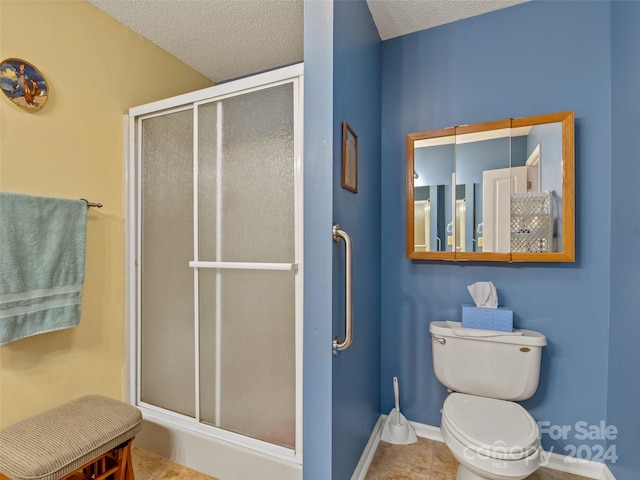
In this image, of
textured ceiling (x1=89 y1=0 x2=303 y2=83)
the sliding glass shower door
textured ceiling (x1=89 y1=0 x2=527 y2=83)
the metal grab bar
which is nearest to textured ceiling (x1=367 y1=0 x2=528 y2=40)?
textured ceiling (x1=89 y1=0 x2=527 y2=83)

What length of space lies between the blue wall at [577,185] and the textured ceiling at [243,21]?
0.37 ft

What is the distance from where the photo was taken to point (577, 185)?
1.61m

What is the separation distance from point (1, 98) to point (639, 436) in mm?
3044

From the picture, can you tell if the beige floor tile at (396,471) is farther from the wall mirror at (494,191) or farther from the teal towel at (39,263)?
the teal towel at (39,263)

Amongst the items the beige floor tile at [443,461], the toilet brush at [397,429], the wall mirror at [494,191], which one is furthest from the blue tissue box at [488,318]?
the beige floor tile at [443,461]

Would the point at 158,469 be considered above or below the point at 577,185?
below

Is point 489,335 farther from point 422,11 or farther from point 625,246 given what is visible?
point 422,11

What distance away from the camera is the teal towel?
4.34ft

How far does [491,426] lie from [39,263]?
7.02 ft

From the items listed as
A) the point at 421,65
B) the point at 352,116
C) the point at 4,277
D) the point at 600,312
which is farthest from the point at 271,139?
the point at 600,312

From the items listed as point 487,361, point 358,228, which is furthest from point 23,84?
point 487,361

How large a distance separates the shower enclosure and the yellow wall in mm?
99

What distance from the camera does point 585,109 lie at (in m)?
1.60

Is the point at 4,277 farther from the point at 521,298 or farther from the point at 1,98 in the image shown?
the point at 521,298
